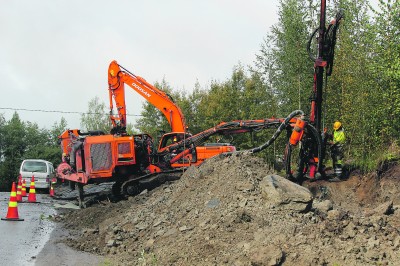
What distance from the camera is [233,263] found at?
8.73 m

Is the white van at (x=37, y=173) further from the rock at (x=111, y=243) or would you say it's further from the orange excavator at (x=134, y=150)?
the rock at (x=111, y=243)

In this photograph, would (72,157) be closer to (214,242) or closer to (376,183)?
(376,183)

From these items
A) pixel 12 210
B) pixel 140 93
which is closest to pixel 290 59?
pixel 140 93

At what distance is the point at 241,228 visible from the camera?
9.88 metres

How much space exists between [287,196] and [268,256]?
2273mm

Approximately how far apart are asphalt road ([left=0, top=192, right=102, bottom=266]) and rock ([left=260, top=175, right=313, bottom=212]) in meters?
3.25

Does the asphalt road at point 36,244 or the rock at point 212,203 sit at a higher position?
the rock at point 212,203

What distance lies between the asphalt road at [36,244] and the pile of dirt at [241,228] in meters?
0.47

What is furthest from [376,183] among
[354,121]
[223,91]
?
[223,91]

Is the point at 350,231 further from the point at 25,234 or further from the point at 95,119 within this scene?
the point at 95,119

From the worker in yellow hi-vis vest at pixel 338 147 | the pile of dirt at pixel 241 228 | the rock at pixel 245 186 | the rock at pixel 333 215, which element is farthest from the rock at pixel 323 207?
the worker in yellow hi-vis vest at pixel 338 147

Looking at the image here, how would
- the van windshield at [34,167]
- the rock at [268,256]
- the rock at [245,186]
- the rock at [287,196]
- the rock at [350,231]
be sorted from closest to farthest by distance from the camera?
the rock at [268,256]
the rock at [350,231]
the rock at [287,196]
the rock at [245,186]
the van windshield at [34,167]

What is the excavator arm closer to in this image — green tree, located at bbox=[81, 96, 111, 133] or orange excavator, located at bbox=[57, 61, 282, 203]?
orange excavator, located at bbox=[57, 61, 282, 203]

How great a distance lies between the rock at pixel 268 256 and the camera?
332 inches
